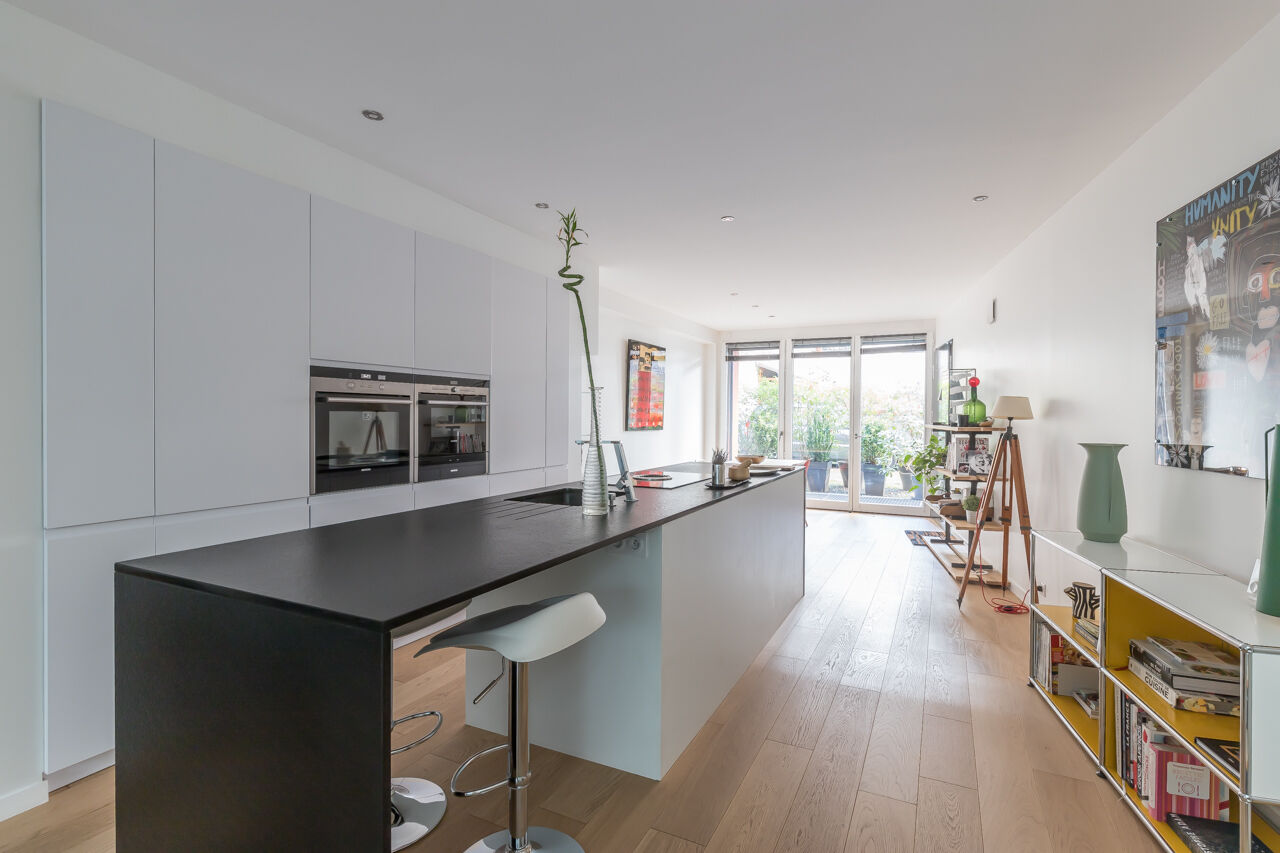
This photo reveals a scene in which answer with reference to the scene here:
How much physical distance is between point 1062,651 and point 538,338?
3324 millimetres

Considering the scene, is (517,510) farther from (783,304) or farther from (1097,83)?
(783,304)

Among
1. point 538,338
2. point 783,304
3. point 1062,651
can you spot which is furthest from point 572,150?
point 783,304

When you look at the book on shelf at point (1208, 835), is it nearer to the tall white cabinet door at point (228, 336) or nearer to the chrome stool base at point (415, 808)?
the chrome stool base at point (415, 808)

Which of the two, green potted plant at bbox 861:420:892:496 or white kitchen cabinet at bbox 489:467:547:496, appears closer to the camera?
white kitchen cabinet at bbox 489:467:547:496

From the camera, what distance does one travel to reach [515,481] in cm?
386

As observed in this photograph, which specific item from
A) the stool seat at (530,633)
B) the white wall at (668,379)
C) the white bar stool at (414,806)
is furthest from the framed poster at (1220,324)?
the white wall at (668,379)

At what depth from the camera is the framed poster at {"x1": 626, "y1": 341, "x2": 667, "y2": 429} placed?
642cm

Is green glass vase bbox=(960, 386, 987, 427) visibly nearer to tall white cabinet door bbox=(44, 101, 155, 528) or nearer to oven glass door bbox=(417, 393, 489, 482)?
oven glass door bbox=(417, 393, 489, 482)

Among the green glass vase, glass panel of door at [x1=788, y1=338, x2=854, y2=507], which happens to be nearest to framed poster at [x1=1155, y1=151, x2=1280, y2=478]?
the green glass vase

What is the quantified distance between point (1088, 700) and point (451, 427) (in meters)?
3.21

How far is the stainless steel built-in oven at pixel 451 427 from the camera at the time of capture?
316 centimetres

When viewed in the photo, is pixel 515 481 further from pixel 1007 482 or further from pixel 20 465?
pixel 1007 482

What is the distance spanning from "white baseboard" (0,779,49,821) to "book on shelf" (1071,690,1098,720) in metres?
3.67

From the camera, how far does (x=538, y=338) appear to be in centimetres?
405
